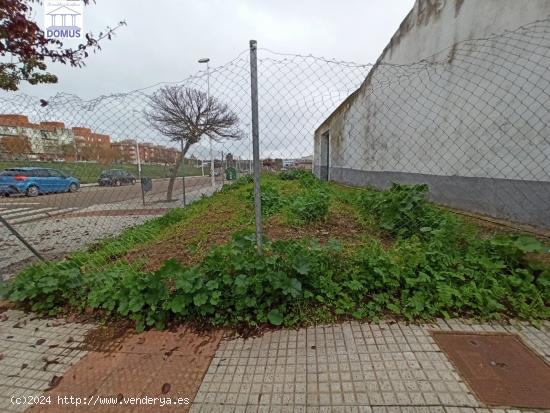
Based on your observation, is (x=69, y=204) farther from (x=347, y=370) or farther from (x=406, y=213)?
(x=347, y=370)

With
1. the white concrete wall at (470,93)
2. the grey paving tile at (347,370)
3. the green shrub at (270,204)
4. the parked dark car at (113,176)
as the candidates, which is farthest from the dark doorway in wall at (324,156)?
the grey paving tile at (347,370)

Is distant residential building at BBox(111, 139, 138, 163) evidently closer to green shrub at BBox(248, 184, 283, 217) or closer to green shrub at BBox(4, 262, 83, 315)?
green shrub at BBox(4, 262, 83, 315)

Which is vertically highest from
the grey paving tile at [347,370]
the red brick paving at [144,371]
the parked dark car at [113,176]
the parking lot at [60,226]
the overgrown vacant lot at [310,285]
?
the parked dark car at [113,176]

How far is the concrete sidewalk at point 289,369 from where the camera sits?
173 cm

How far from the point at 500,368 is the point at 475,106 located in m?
5.11

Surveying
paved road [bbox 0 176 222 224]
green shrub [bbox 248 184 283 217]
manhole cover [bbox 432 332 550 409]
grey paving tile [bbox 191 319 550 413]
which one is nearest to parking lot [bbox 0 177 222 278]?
paved road [bbox 0 176 222 224]

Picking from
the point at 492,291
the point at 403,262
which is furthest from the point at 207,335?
the point at 492,291

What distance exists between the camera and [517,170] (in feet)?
15.0

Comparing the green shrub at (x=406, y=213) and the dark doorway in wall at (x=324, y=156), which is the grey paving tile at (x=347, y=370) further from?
the dark doorway in wall at (x=324, y=156)

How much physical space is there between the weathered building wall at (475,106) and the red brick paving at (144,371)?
3.69 m

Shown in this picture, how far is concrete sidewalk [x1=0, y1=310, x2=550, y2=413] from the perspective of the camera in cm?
173

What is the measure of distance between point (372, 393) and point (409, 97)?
7.50m

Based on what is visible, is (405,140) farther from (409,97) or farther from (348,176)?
(348,176)

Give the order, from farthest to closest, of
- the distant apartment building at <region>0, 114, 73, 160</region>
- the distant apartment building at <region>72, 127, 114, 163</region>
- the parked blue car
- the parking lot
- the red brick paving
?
the parked blue car
the parking lot
the distant apartment building at <region>72, 127, 114, 163</region>
the distant apartment building at <region>0, 114, 73, 160</region>
the red brick paving
